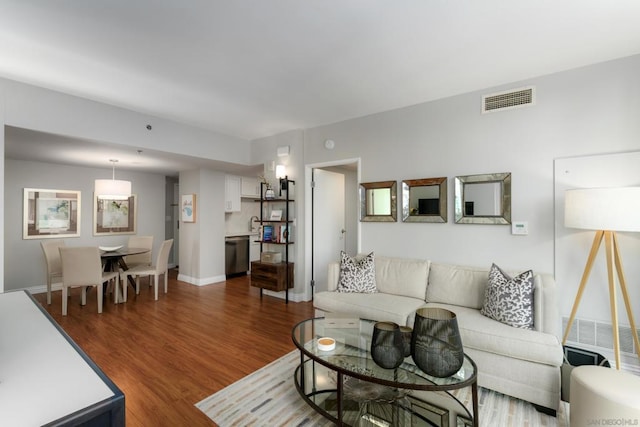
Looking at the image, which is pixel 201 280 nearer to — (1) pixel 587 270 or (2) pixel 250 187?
(2) pixel 250 187

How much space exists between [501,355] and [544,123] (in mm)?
2145

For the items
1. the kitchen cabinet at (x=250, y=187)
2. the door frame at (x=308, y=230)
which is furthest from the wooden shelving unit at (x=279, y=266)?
the kitchen cabinet at (x=250, y=187)

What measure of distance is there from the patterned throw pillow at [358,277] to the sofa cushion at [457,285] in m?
0.62

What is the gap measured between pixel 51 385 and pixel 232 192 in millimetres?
5704

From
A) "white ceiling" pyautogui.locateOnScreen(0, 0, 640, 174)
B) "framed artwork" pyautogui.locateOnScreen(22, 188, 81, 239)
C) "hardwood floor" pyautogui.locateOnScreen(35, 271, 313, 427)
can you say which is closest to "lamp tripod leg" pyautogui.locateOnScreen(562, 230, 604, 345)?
"white ceiling" pyautogui.locateOnScreen(0, 0, 640, 174)

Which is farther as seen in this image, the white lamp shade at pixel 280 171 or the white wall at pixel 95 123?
the white lamp shade at pixel 280 171

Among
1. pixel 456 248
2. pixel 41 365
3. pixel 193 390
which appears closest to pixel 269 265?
pixel 193 390

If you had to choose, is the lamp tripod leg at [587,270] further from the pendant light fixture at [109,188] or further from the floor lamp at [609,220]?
the pendant light fixture at [109,188]

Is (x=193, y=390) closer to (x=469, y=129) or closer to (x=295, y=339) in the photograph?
(x=295, y=339)

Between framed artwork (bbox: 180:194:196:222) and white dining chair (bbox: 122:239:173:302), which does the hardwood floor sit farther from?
framed artwork (bbox: 180:194:196:222)

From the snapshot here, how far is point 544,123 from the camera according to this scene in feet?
9.11

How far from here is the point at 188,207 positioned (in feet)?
18.7

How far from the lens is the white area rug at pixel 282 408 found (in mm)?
1899

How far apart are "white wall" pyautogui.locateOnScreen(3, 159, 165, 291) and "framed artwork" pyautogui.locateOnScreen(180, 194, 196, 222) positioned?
4.03 ft
